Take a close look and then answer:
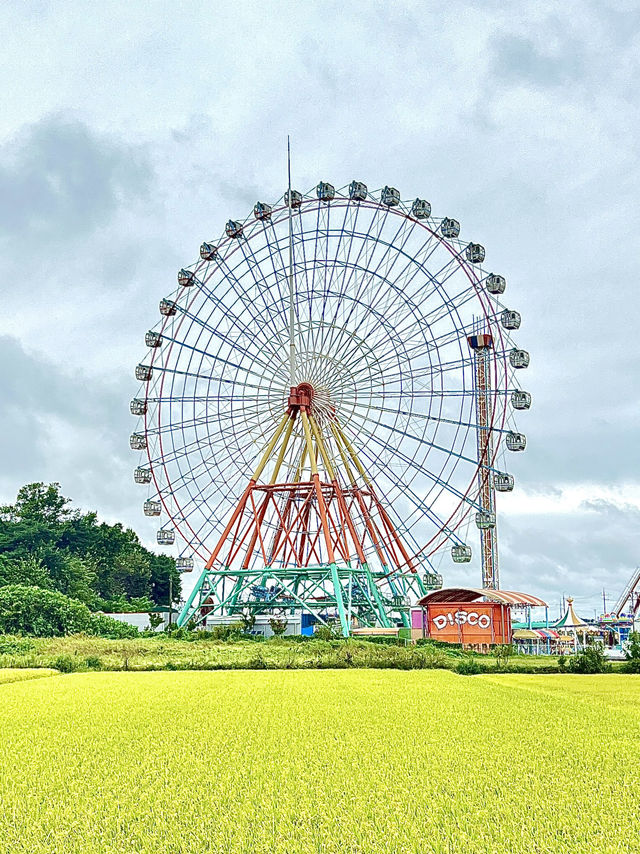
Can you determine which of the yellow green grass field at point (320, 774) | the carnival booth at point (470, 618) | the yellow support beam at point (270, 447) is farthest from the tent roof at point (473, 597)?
the yellow green grass field at point (320, 774)

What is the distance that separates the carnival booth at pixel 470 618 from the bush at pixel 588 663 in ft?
34.6

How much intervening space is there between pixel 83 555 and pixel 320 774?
75.4m

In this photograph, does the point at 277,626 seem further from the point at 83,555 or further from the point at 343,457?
the point at 83,555

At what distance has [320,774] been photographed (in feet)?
31.9

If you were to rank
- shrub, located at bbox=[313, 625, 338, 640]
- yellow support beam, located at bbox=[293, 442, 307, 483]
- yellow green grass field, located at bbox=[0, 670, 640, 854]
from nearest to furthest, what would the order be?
1. yellow green grass field, located at bbox=[0, 670, 640, 854]
2. shrub, located at bbox=[313, 625, 338, 640]
3. yellow support beam, located at bbox=[293, 442, 307, 483]

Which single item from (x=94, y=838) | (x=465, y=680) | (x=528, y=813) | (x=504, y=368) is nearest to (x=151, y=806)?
(x=94, y=838)

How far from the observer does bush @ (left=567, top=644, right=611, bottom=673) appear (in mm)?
30031

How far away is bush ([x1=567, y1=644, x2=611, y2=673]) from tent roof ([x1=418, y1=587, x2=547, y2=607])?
10832 mm

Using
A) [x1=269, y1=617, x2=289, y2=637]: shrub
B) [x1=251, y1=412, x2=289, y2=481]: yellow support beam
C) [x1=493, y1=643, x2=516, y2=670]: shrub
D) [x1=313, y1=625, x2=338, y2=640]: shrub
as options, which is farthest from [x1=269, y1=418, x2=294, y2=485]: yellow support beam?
[x1=493, y1=643, x2=516, y2=670]: shrub

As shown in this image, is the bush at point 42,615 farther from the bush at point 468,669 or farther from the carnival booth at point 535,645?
the bush at point 468,669

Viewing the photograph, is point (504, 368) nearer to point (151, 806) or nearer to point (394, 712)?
point (394, 712)

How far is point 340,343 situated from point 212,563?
12704 millimetres

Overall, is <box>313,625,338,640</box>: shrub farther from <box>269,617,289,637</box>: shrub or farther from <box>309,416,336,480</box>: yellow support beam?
<box>309,416,336,480</box>: yellow support beam

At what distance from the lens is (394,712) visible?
54.1ft
